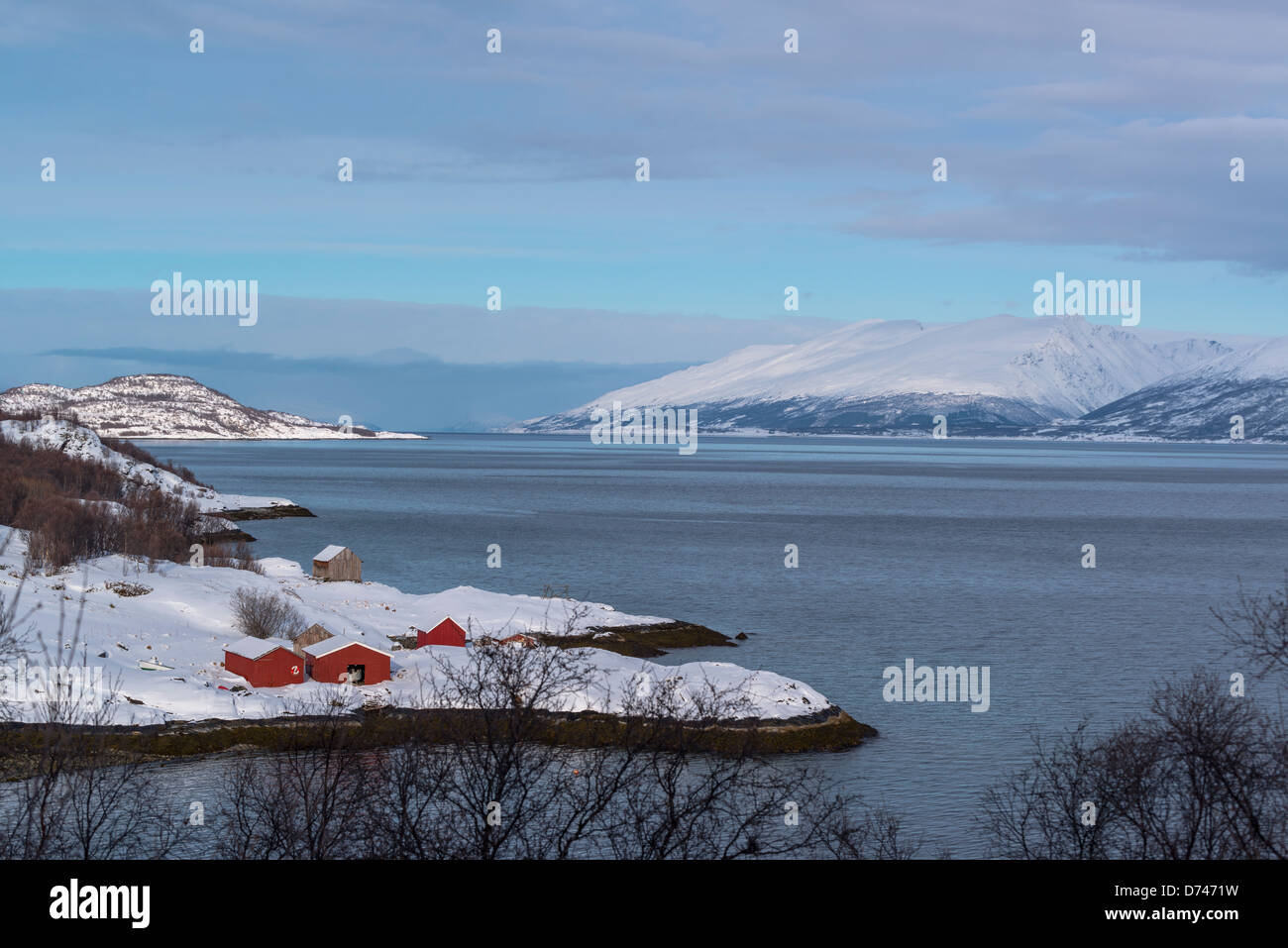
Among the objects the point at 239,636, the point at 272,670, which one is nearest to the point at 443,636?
the point at 272,670

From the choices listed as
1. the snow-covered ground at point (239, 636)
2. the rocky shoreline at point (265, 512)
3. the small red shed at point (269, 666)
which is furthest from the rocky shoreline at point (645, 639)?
the rocky shoreline at point (265, 512)

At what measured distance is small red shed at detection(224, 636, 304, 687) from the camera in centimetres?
4456

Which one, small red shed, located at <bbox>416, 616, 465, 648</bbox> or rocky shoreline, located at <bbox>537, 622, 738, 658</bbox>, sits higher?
small red shed, located at <bbox>416, 616, 465, 648</bbox>

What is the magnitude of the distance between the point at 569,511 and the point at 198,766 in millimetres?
102860

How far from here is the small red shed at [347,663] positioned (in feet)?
149

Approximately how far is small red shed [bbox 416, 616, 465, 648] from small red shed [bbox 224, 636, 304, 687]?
22.6 feet

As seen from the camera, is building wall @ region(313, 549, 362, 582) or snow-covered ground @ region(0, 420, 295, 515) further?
snow-covered ground @ region(0, 420, 295, 515)

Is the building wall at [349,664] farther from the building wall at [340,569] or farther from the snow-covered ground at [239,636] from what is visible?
the building wall at [340,569]

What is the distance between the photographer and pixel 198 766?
3700 cm

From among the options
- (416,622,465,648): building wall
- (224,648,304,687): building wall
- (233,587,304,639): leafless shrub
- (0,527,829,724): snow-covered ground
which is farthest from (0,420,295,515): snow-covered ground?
(224,648,304,687): building wall

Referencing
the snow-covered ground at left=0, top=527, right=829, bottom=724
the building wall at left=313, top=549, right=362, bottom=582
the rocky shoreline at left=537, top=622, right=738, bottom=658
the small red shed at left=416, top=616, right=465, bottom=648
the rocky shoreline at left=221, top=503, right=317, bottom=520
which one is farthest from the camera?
the rocky shoreline at left=221, top=503, right=317, bottom=520

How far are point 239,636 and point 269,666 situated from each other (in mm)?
8647

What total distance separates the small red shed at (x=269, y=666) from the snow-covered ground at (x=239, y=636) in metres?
0.56

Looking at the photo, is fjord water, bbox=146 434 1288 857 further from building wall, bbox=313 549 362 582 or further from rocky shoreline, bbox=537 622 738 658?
building wall, bbox=313 549 362 582
